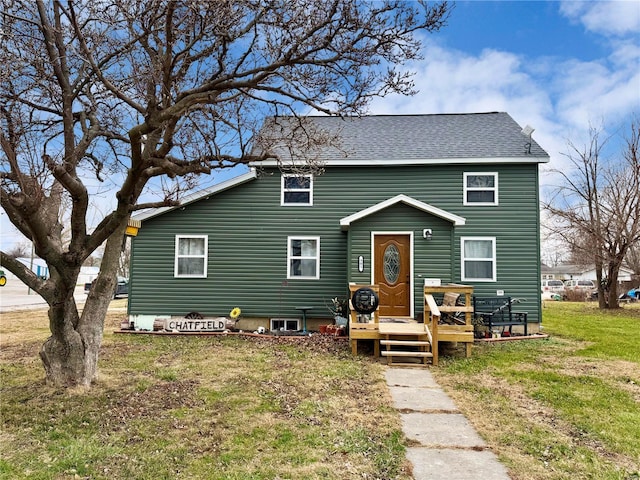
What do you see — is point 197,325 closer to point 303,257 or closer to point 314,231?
point 303,257

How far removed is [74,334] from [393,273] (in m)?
7.14

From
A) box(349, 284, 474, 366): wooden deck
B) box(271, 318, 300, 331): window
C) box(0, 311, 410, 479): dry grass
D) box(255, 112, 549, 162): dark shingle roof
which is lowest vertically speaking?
box(0, 311, 410, 479): dry grass

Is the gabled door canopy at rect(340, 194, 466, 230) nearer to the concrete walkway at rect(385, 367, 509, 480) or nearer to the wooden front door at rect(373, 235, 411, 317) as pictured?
the wooden front door at rect(373, 235, 411, 317)

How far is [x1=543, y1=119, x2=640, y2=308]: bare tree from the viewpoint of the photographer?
20.0m

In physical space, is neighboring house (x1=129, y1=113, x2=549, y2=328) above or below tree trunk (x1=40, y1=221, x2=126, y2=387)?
above

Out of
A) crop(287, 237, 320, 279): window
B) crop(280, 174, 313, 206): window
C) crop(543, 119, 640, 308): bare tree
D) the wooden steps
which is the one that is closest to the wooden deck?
the wooden steps

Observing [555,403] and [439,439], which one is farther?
[555,403]

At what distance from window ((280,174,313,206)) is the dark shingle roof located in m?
0.74

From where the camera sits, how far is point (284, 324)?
12.1m

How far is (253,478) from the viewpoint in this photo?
346 cm

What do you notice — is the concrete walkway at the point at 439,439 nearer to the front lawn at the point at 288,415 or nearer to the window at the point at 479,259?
the front lawn at the point at 288,415

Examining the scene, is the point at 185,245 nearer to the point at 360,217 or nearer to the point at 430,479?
the point at 360,217

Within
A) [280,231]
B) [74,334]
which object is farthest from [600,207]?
[74,334]

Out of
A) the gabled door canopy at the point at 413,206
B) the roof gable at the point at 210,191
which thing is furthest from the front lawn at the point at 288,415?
the roof gable at the point at 210,191
